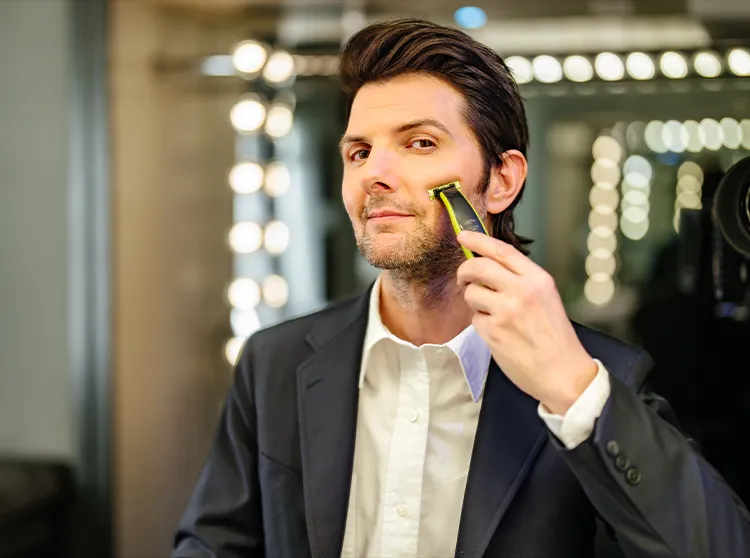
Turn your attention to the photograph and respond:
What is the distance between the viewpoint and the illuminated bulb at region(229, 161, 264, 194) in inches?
91.6

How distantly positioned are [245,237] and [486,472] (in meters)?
1.43

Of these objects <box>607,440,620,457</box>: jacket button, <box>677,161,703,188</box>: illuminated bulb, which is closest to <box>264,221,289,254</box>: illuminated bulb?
<box>677,161,703,188</box>: illuminated bulb

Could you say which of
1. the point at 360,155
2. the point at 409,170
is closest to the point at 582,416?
the point at 409,170

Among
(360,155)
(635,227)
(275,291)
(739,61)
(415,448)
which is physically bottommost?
(415,448)

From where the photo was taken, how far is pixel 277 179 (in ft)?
7.56

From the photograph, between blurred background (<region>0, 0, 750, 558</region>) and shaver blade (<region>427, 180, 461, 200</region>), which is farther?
blurred background (<region>0, 0, 750, 558</region>)

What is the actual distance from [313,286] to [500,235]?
107 cm

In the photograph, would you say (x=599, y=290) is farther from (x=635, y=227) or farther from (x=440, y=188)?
(x=440, y=188)

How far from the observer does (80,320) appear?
2.34m

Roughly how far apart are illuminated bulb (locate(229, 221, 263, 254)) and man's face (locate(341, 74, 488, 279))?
47.0 inches

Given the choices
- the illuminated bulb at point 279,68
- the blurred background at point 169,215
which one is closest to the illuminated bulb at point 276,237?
the blurred background at point 169,215

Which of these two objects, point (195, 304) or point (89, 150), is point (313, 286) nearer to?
point (195, 304)

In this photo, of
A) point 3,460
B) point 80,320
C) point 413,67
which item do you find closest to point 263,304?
point 80,320

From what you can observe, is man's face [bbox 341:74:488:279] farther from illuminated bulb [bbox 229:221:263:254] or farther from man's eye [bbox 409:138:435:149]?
illuminated bulb [bbox 229:221:263:254]
